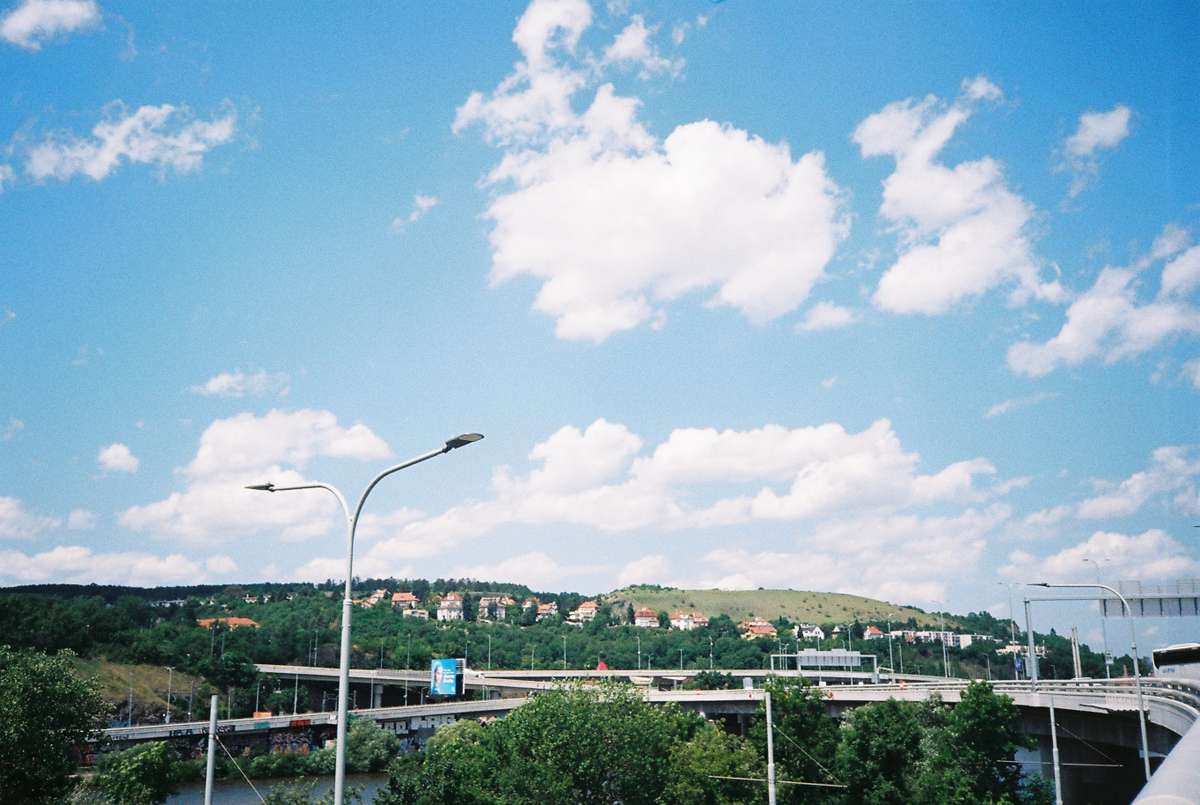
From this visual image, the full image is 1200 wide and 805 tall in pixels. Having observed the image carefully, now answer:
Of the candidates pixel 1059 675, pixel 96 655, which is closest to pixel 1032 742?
pixel 96 655

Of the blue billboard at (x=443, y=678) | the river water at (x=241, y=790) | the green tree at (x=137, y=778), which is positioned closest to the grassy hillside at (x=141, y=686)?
the blue billboard at (x=443, y=678)

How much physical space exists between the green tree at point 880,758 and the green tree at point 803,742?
1.00 meters

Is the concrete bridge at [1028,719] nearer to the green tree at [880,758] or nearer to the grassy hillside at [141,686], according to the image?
the green tree at [880,758]

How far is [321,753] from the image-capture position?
9600 centimetres

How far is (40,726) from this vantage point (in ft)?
129

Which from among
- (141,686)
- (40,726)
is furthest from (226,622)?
(40,726)

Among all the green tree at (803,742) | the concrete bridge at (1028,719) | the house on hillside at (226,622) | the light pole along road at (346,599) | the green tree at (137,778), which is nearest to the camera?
the light pole along road at (346,599)

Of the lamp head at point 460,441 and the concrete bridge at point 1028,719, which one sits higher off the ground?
the lamp head at point 460,441

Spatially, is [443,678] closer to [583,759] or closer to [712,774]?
[583,759]

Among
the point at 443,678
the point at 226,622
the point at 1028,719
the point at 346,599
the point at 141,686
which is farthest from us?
the point at 226,622

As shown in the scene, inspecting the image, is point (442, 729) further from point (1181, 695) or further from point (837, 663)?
point (837, 663)

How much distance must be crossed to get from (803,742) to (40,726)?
120 ft

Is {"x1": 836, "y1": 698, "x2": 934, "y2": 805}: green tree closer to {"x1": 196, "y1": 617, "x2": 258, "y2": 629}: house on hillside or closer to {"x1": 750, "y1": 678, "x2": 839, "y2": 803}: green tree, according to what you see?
{"x1": 750, "y1": 678, "x2": 839, "y2": 803}: green tree

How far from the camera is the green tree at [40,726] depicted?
38188mm
